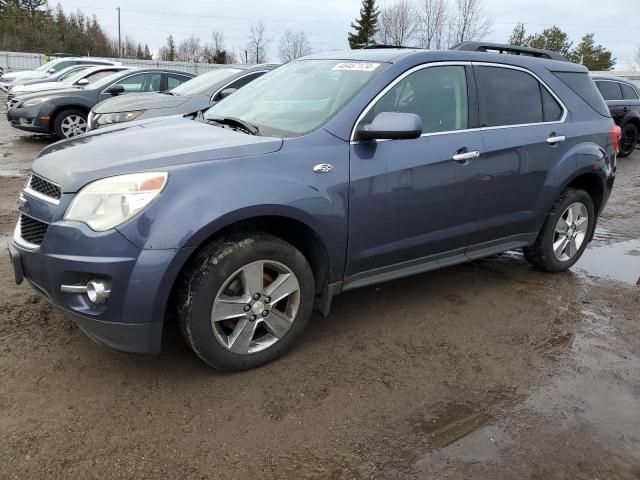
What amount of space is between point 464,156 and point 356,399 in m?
1.81

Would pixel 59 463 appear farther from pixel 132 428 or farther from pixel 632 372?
pixel 632 372

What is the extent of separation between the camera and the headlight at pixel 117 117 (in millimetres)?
7668

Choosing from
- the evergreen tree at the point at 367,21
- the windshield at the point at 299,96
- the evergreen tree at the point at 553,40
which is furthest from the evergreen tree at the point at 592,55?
the windshield at the point at 299,96

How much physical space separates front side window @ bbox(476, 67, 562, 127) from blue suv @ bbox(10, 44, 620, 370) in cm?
1

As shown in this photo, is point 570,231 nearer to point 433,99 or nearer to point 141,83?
point 433,99

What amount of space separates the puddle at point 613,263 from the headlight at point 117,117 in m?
5.92

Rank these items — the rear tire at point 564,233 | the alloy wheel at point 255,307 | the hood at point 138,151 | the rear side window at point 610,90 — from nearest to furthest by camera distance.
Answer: the hood at point 138,151 < the alloy wheel at point 255,307 < the rear tire at point 564,233 < the rear side window at point 610,90

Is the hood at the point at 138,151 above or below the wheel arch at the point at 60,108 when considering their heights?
above

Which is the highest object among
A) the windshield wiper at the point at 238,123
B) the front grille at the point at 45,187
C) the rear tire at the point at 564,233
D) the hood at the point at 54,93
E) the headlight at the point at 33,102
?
the windshield wiper at the point at 238,123

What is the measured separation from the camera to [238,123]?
11.7ft

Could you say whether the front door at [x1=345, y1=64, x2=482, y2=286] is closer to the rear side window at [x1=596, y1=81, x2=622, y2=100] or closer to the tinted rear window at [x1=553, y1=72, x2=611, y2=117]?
the tinted rear window at [x1=553, y1=72, x2=611, y2=117]

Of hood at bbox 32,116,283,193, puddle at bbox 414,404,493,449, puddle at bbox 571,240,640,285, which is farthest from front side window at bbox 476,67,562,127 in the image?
puddle at bbox 414,404,493,449

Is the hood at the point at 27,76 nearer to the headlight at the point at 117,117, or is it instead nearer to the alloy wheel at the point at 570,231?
the headlight at the point at 117,117

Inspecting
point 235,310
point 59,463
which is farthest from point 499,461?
point 59,463
